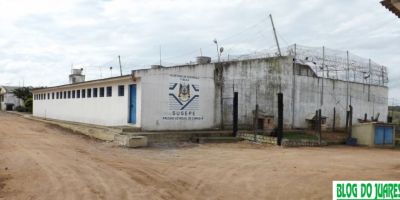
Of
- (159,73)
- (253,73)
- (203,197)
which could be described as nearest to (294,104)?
(253,73)

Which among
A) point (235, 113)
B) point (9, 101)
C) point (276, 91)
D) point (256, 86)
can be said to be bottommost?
point (235, 113)

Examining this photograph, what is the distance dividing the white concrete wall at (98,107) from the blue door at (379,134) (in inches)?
523

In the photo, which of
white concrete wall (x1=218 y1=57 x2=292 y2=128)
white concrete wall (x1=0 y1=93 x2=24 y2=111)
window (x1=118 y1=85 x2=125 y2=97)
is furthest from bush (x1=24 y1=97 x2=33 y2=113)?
white concrete wall (x1=218 y1=57 x2=292 y2=128)

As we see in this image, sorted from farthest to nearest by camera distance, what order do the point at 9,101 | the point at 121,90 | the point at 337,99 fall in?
the point at 9,101 < the point at 337,99 < the point at 121,90

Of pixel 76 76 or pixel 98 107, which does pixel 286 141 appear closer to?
pixel 98 107

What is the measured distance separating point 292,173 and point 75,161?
648cm

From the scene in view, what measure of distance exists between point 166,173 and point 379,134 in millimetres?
17100

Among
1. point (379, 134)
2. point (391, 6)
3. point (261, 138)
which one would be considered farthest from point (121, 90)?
point (391, 6)

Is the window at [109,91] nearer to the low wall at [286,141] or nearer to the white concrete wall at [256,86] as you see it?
the white concrete wall at [256,86]

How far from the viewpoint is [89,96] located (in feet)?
93.5

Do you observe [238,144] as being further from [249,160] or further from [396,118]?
[396,118]

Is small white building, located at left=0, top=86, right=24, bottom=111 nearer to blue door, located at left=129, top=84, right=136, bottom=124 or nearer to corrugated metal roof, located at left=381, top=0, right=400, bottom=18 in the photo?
blue door, located at left=129, top=84, right=136, bottom=124

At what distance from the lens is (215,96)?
25.8 metres

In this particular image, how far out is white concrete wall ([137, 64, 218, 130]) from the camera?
73.2 ft
